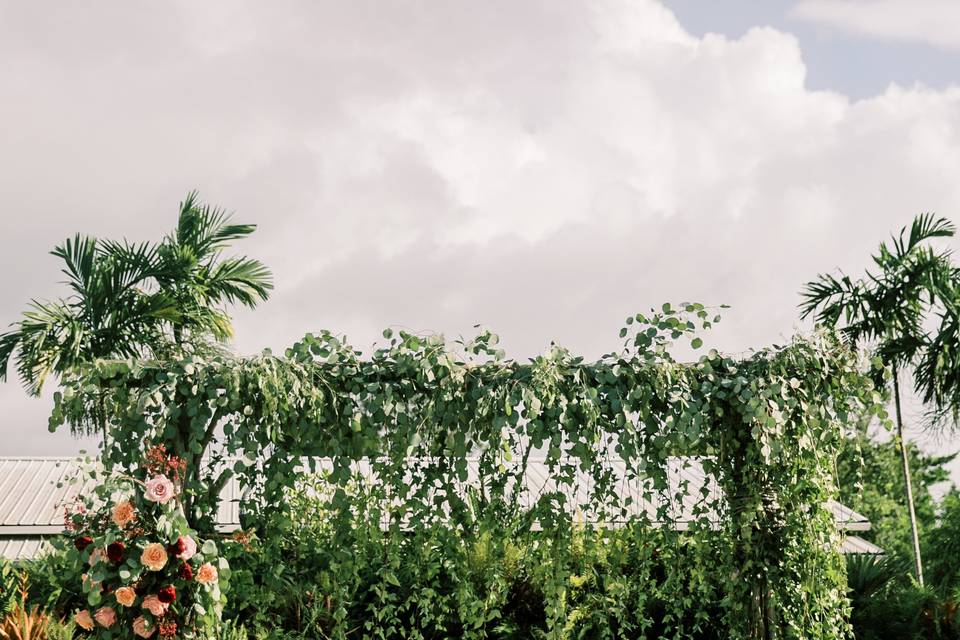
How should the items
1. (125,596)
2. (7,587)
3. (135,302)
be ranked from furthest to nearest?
(135,302)
(7,587)
(125,596)

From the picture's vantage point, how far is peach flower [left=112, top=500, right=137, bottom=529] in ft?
14.2

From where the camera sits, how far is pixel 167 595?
4.32m

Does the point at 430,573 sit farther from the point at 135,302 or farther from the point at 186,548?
the point at 135,302

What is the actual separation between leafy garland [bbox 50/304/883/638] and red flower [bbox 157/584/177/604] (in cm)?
39

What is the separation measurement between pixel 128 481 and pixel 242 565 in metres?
0.76

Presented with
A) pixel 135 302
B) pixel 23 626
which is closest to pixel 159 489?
pixel 23 626

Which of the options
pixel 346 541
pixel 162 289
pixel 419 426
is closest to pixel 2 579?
pixel 346 541

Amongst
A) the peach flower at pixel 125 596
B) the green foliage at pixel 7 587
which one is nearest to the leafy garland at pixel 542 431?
the peach flower at pixel 125 596

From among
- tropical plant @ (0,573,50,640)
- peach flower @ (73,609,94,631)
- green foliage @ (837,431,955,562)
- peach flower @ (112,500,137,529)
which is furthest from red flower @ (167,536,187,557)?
green foliage @ (837,431,955,562)

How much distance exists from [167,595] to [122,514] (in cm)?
42

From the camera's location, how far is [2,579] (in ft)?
18.7

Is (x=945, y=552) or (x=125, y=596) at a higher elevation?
(x=945, y=552)

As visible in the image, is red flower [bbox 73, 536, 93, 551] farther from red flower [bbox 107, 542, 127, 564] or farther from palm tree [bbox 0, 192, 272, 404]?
palm tree [bbox 0, 192, 272, 404]

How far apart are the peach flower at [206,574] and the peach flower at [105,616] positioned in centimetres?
42
